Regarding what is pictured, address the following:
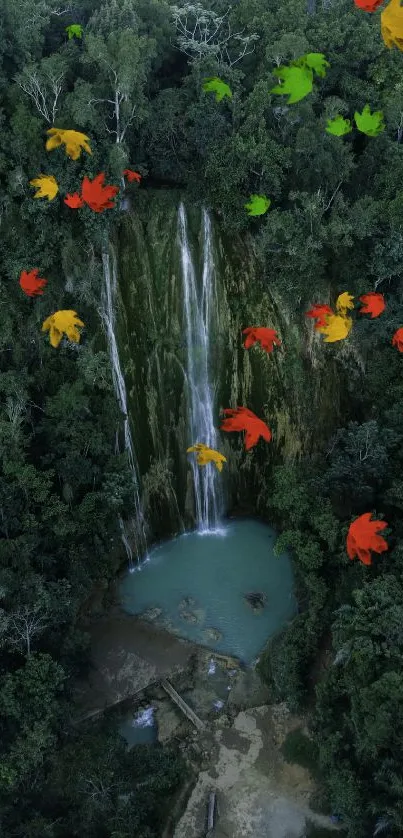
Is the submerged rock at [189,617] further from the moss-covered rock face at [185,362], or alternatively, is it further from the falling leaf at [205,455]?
the falling leaf at [205,455]

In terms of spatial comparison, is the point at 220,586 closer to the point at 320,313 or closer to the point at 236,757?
the point at 236,757

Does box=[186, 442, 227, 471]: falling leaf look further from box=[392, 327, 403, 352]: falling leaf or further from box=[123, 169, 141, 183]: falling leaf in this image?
box=[123, 169, 141, 183]: falling leaf

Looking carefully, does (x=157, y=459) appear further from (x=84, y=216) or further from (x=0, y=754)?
(x=0, y=754)

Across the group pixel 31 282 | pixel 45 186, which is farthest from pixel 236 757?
pixel 45 186

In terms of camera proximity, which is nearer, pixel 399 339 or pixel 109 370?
pixel 399 339

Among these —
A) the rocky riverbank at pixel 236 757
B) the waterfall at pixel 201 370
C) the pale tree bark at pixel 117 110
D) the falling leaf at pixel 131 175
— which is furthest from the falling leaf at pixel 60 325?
the rocky riverbank at pixel 236 757

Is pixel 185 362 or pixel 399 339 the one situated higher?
pixel 399 339

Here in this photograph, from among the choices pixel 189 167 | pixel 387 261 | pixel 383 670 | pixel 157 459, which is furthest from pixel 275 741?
pixel 189 167
